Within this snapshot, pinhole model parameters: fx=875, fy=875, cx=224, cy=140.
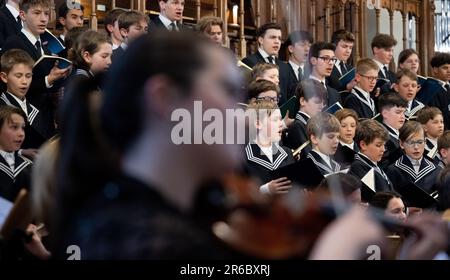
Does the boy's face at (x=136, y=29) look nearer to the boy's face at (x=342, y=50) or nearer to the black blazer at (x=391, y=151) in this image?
the black blazer at (x=391, y=151)

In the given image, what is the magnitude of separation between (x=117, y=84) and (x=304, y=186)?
163 centimetres

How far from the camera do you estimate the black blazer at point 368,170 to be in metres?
2.94

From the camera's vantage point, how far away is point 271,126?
8.90ft

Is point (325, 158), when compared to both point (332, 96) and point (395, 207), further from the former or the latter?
point (332, 96)

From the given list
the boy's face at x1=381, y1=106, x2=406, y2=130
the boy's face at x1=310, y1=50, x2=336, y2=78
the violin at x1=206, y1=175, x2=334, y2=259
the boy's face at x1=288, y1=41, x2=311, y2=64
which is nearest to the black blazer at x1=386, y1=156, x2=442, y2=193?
the boy's face at x1=381, y1=106, x2=406, y2=130

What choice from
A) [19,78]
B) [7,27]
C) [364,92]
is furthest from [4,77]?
[364,92]

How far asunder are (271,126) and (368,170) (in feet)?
1.51

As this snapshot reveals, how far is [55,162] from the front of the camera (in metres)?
0.84

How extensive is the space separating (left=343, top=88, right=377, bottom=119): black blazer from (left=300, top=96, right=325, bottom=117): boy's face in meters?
0.37

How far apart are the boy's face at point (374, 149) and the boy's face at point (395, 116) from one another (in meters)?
0.49
